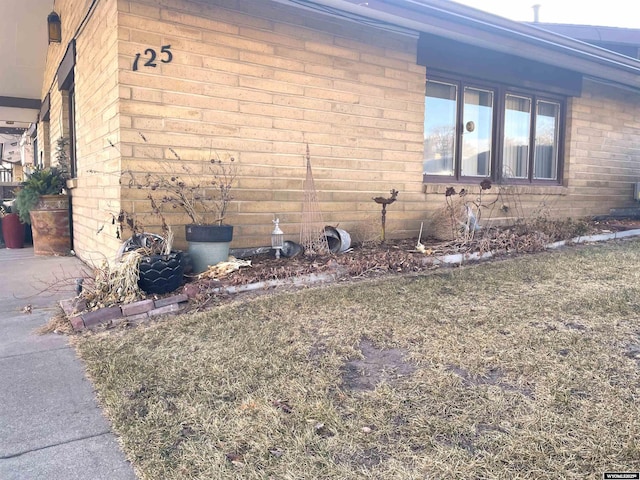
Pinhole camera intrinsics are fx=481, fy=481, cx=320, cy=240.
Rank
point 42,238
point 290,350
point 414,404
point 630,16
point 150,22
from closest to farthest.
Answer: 1. point 414,404
2. point 290,350
3. point 150,22
4. point 42,238
5. point 630,16

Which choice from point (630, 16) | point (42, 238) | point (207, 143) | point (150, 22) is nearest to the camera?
point (150, 22)

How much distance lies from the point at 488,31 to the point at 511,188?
2671mm

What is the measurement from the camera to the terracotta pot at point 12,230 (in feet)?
27.1

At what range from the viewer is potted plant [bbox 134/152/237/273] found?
4551 mm

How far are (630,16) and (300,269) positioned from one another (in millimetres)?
36643

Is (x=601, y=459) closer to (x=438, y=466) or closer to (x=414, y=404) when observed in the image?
(x=438, y=466)

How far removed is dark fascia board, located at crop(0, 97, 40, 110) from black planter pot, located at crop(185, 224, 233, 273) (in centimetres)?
1000

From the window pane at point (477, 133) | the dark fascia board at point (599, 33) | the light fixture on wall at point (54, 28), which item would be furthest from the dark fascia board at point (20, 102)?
the dark fascia board at point (599, 33)

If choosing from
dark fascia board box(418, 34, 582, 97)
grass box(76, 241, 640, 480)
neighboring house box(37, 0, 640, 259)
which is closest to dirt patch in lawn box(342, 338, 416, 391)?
grass box(76, 241, 640, 480)

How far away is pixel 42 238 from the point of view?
24.0 ft

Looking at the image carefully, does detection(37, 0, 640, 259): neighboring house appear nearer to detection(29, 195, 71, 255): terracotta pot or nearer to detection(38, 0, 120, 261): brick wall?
detection(38, 0, 120, 261): brick wall

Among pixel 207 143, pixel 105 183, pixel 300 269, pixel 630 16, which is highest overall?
pixel 630 16

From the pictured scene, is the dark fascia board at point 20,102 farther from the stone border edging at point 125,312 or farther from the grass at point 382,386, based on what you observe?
the grass at point 382,386

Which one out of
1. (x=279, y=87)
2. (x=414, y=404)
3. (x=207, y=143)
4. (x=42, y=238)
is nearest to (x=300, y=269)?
(x=207, y=143)
